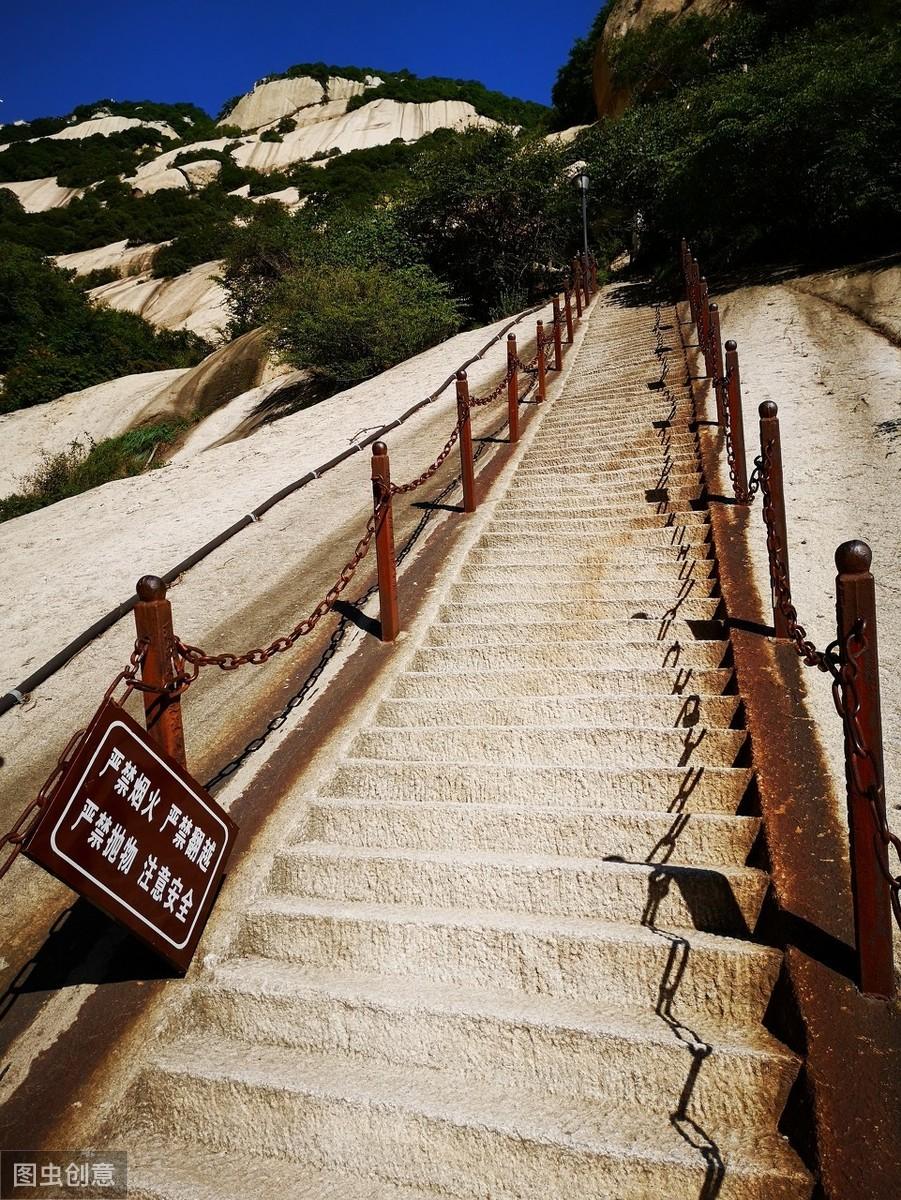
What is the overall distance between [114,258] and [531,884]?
5020 cm

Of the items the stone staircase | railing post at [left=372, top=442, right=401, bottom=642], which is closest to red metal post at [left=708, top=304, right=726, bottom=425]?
the stone staircase

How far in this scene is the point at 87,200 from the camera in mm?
50594

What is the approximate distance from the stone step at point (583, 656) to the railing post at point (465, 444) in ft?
7.95

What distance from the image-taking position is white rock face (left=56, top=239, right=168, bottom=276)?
136ft

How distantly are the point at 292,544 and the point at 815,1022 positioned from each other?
5697 mm

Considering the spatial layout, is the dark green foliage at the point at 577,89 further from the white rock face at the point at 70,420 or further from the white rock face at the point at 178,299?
the white rock face at the point at 70,420

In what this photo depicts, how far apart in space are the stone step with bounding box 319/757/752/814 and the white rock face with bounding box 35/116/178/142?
8476 centimetres

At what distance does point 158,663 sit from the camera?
292cm

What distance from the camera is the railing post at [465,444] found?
643cm

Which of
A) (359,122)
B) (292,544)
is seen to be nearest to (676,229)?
(292,544)

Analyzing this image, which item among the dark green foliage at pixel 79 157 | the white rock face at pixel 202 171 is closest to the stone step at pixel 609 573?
the white rock face at pixel 202 171

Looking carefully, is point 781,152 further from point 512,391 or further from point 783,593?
point 783,593

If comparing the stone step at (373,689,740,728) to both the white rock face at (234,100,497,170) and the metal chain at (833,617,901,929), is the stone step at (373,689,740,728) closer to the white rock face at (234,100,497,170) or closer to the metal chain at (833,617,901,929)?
the metal chain at (833,617,901,929)

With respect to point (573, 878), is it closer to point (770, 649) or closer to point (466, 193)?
point (770, 649)
